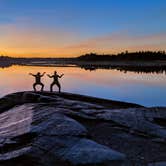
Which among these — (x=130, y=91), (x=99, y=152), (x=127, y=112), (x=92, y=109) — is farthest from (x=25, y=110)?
(x=130, y=91)

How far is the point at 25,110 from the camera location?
14.2 metres

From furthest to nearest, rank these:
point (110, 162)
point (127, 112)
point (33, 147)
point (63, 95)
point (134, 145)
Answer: point (63, 95) → point (127, 112) → point (134, 145) → point (33, 147) → point (110, 162)

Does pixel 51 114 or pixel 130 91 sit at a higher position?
pixel 51 114

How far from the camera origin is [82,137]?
10.4 meters

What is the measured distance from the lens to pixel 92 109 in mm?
14211

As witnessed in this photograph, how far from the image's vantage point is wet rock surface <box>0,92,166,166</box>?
9117mm

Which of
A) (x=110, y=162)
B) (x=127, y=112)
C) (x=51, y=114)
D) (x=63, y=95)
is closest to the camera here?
(x=110, y=162)

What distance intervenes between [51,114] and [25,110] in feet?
7.87

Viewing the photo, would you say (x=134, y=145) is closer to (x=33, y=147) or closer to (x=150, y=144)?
(x=150, y=144)

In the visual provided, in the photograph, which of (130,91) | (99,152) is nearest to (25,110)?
(99,152)

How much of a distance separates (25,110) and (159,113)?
4.74 metres

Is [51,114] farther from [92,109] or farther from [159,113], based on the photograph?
[159,113]

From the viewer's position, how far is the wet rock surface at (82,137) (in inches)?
359

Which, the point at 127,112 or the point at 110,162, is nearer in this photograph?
the point at 110,162
